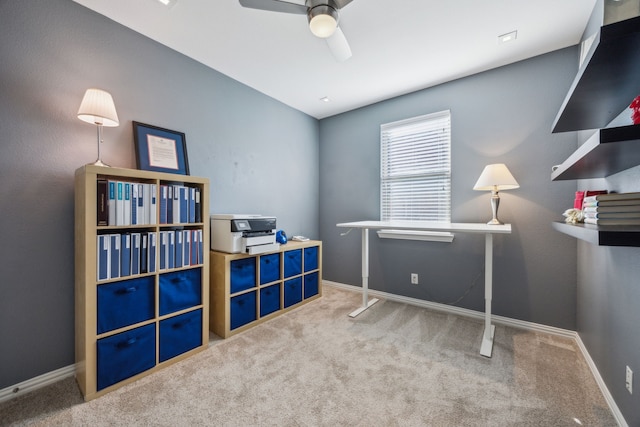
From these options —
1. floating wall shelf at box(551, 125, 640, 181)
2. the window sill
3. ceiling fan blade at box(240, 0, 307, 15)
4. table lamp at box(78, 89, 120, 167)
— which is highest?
ceiling fan blade at box(240, 0, 307, 15)

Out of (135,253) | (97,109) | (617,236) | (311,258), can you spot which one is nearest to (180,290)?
(135,253)

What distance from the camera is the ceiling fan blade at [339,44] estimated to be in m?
1.73

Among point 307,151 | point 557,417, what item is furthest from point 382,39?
point 557,417

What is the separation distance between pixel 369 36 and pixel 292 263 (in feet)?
7.43

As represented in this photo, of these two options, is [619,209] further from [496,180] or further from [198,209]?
[198,209]

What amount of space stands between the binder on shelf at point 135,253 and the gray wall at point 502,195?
2532 millimetres

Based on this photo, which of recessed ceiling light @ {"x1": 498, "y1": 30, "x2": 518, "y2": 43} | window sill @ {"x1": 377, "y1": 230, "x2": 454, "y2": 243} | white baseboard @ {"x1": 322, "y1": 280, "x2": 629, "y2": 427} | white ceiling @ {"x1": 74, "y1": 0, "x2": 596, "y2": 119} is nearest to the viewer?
white baseboard @ {"x1": 322, "y1": 280, "x2": 629, "y2": 427}

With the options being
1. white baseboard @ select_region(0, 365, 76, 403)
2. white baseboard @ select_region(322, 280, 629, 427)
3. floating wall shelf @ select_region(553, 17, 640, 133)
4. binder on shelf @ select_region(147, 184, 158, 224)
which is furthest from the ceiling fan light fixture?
white baseboard @ select_region(0, 365, 76, 403)

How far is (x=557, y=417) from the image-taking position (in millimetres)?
1374

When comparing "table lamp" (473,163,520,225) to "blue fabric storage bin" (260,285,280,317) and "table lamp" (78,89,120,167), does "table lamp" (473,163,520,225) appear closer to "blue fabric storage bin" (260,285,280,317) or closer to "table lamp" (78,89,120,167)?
"blue fabric storage bin" (260,285,280,317)

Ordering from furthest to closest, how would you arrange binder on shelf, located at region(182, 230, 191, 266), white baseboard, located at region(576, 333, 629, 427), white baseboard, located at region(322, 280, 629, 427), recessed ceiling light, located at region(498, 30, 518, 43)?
recessed ceiling light, located at region(498, 30, 518, 43) → binder on shelf, located at region(182, 230, 191, 266) → white baseboard, located at region(322, 280, 629, 427) → white baseboard, located at region(576, 333, 629, 427)

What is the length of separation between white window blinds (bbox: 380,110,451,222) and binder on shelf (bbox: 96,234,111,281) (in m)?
2.75

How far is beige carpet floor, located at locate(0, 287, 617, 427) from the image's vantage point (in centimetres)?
139

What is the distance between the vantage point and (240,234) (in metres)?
2.32
